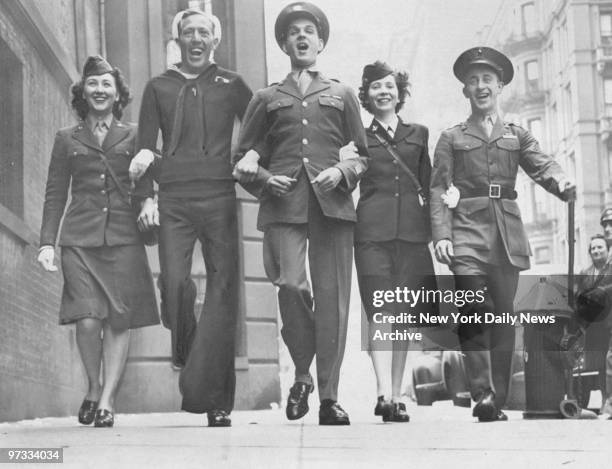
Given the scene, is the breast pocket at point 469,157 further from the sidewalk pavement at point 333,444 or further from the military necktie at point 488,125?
the sidewalk pavement at point 333,444

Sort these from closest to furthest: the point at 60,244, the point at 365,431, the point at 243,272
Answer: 1. the point at 365,431
2. the point at 60,244
3. the point at 243,272

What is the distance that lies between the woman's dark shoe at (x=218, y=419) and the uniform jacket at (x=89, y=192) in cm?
104

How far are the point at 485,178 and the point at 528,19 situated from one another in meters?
1.89

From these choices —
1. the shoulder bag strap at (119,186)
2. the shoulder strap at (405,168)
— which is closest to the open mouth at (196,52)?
the shoulder bag strap at (119,186)

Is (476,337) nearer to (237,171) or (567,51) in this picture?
(237,171)

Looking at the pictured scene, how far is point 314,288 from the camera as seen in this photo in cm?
704

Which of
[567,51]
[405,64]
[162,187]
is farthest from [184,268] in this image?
[567,51]

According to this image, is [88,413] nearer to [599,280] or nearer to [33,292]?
[33,292]

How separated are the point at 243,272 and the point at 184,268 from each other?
2.68 meters

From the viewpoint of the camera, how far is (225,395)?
7.07 m

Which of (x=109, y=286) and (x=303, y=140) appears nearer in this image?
(x=303, y=140)

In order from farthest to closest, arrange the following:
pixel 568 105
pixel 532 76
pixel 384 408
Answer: pixel 568 105
pixel 532 76
pixel 384 408

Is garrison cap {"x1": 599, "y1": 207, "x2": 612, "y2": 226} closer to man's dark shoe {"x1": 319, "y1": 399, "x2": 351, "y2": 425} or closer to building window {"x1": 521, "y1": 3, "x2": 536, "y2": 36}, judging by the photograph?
building window {"x1": 521, "y1": 3, "x2": 536, "y2": 36}

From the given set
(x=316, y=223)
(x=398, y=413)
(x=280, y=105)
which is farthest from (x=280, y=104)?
(x=398, y=413)
